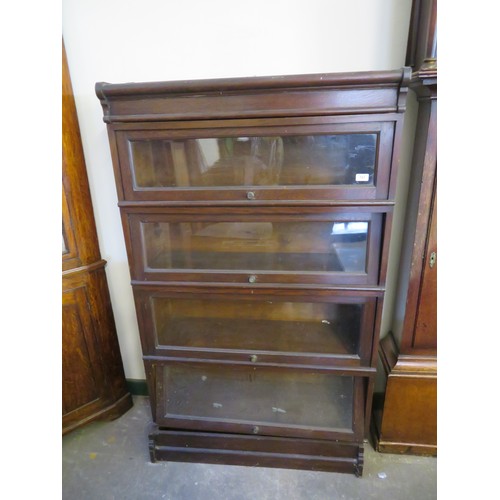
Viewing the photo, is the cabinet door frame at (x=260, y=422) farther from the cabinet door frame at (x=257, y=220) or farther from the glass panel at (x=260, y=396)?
the cabinet door frame at (x=257, y=220)

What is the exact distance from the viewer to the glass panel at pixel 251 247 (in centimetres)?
118

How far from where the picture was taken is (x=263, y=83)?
96 cm

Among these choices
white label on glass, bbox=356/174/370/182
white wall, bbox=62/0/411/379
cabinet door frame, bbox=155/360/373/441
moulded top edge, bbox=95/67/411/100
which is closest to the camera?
moulded top edge, bbox=95/67/411/100

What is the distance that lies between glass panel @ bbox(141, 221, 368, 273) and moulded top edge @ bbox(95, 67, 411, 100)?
45 cm

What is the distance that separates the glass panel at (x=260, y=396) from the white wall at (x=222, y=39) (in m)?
0.92

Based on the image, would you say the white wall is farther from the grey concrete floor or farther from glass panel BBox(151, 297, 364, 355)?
the grey concrete floor

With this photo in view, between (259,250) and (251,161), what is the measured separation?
35cm

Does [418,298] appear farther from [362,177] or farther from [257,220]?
[257,220]

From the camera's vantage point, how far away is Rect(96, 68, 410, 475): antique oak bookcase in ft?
3.27

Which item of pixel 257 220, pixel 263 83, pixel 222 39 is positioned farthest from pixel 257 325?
pixel 222 39

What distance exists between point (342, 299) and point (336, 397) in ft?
1.72

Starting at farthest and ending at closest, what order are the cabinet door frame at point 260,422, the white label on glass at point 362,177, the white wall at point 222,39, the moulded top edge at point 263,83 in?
the cabinet door frame at point 260,422 → the white wall at point 222,39 → the white label on glass at point 362,177 → the moulded top edge at point 263,83

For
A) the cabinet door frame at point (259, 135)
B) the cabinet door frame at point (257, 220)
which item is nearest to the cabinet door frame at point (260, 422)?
the cabinet door frame at point (257, 220)

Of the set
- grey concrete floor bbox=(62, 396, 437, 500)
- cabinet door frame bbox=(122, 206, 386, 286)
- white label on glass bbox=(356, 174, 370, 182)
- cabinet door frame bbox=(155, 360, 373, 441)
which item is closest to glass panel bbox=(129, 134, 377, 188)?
white label on glass bbox=(356, 174, 370, 182)
